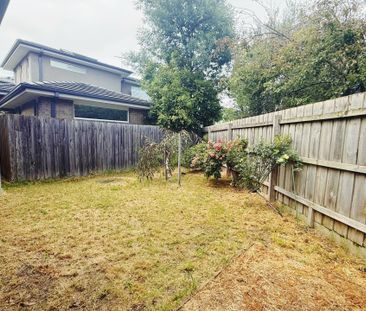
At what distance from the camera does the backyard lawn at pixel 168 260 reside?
1743 millimetres

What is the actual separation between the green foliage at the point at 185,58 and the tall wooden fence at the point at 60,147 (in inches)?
132

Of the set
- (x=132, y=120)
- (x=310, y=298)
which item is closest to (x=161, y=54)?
(x=132, y=120)

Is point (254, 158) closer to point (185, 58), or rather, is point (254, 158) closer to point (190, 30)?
point (185, 58)

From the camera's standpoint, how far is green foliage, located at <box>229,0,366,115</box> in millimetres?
5801

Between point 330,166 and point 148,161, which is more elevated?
point 330,166

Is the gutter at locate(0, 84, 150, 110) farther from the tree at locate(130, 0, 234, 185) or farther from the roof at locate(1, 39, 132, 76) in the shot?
the roof at locate(1, 39, 132, 76)

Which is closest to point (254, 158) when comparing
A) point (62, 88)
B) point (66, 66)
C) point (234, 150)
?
point (234, 150)

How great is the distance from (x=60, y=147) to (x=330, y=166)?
275 inches

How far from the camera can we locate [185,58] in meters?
12.4

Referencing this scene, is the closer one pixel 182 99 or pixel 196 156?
pixel 196 156

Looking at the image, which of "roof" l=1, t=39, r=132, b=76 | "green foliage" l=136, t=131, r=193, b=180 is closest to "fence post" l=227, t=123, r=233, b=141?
"green foliage" l=136, t=131, r=193, b=180

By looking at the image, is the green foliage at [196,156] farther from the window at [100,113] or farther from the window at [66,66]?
the window at [66,66]

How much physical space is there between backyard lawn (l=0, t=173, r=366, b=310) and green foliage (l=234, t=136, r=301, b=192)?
569 mm

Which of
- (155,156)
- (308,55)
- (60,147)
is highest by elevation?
(308,55)
